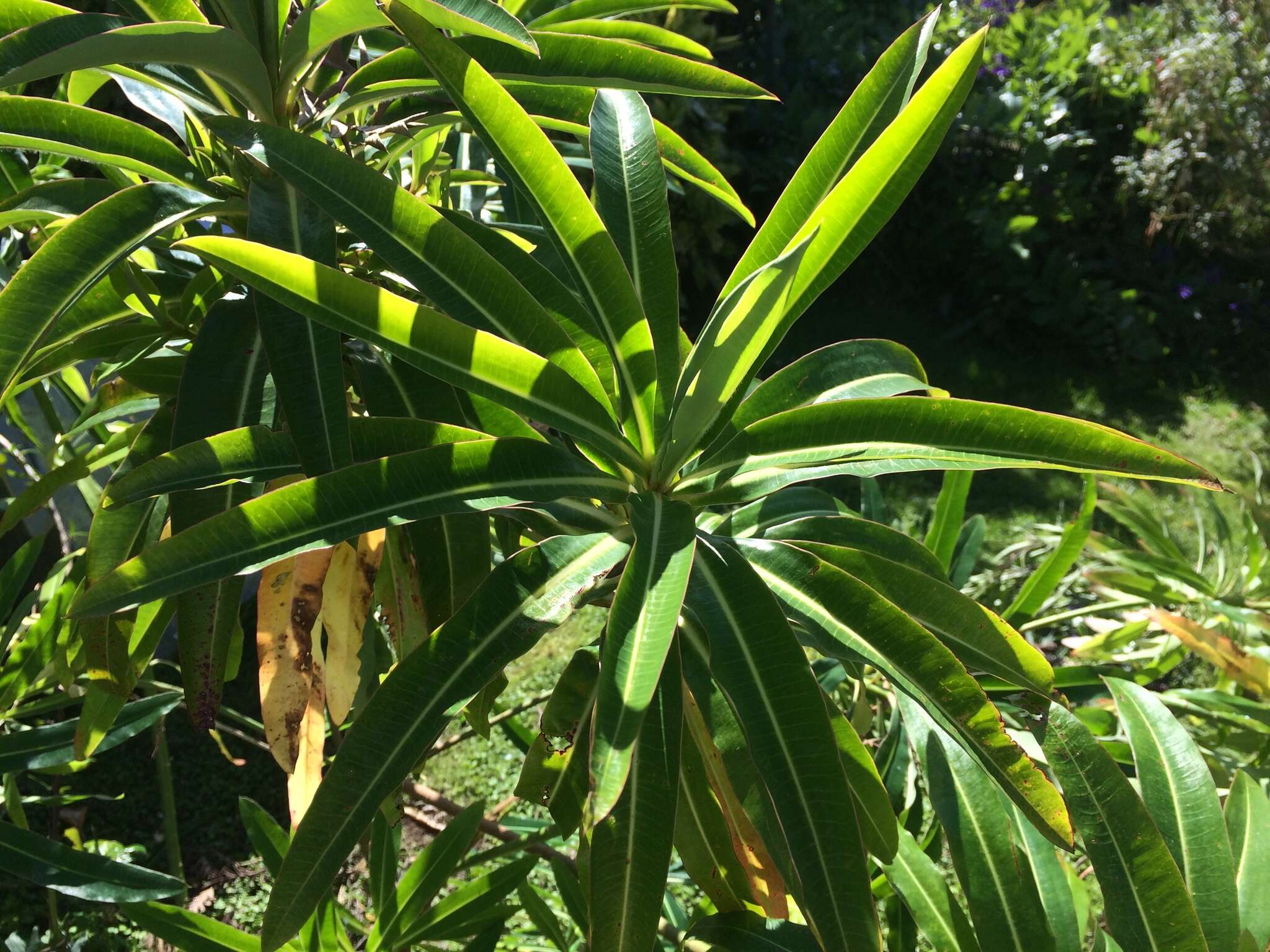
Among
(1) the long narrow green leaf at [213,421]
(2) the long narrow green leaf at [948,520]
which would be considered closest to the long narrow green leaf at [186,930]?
(1) the long narrow green leaf at [213,421]

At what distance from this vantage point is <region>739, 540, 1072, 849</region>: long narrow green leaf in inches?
22.8

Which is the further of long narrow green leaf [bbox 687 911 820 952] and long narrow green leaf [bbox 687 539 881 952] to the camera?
long narrow green leaf [bbox 687 911 820 952]

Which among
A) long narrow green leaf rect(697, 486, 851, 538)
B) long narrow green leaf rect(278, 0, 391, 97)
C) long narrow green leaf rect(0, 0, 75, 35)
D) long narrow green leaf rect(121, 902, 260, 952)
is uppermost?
long narrow green leaf rect(278, 0, 391, 97)

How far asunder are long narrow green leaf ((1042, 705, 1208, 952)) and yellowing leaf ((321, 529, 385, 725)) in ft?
1.85

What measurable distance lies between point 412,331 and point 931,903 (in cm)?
76

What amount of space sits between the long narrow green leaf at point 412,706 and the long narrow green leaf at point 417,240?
148mm

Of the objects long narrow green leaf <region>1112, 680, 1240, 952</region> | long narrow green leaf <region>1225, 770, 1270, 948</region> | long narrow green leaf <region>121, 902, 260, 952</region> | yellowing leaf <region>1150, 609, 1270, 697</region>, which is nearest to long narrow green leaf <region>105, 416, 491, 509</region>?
long narrow green leaf <region>121, 902, 260, 952</region>

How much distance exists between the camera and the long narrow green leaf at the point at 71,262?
23.3 inches

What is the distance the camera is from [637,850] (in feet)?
2.06

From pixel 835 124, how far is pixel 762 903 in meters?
0.67

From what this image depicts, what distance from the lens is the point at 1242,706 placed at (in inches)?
53.6

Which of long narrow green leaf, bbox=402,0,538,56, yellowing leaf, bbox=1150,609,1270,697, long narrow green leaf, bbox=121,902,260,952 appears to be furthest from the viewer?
yellowing leaf, bbox=1150,609,1270,697

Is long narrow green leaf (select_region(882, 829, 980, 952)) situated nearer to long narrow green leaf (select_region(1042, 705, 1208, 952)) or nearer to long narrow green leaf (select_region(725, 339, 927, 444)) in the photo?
long narrow green leaf (select_region(1042, 705, 1208, 952))

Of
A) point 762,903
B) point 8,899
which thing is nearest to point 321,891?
point 762,903
